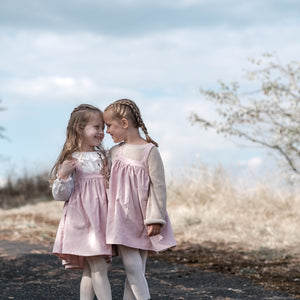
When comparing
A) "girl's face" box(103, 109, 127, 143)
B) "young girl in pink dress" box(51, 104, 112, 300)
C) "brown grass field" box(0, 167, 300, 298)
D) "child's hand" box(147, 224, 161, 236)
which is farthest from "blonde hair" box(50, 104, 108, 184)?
"brown grass field" box(0, 167, 300, 298)

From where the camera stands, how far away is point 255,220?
10250 mm

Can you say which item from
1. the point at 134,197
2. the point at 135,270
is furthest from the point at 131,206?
the point at 135,270

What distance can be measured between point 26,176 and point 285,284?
14076 millimetres

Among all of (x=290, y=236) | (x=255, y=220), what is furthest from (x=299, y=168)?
(x=290, y=236)

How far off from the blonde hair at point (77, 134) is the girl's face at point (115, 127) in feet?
0.36

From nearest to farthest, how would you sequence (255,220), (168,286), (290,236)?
(168,286), (290,236), (255,220)

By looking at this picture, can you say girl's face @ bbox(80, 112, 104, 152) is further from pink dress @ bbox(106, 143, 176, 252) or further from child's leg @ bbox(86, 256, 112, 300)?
child's leg @ bbox(86, 256, 112, 300)

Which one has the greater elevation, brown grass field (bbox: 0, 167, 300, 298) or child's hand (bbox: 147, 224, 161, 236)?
child's hand (bbox: 147, 224, 161, 236)

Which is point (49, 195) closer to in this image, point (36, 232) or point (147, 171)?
point (36, 232)

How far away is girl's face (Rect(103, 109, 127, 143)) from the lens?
3547 mm

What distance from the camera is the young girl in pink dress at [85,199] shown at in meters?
3.49

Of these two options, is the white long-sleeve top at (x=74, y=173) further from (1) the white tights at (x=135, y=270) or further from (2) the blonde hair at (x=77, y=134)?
(1) the white tights at (x=135, y=270)

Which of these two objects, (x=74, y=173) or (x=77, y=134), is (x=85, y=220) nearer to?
(x=74, y=173)

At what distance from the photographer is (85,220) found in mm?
3523
